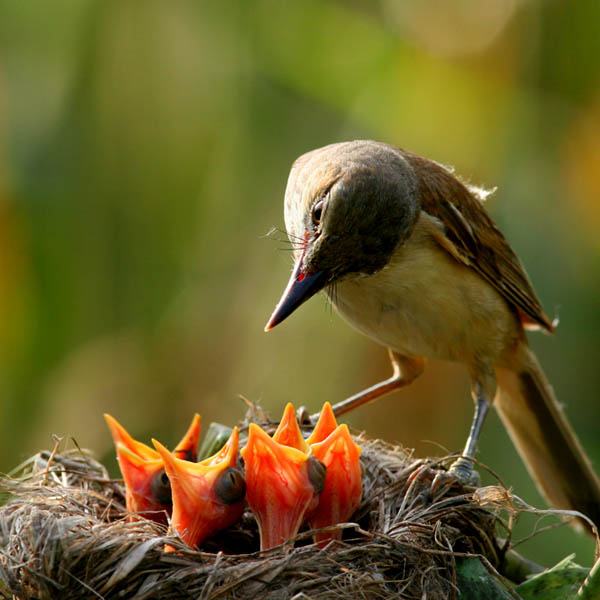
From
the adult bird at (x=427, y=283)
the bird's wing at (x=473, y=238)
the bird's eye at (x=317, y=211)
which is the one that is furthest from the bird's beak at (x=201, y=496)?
the bird's wing at (x=473, y=238)

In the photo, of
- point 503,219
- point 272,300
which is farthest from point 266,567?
point 503,219

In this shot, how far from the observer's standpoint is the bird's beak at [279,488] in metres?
3.23

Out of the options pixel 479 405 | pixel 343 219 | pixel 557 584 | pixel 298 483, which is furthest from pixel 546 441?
pixel 298 483

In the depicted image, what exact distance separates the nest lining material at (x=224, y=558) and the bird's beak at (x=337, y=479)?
106 millimetres

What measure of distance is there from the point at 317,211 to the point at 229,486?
43.8 inches

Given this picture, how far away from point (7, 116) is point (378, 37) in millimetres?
2556

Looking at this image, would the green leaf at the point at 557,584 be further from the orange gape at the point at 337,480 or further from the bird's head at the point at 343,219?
the bird's head at the point at 343,219

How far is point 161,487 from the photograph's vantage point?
3.54 metres

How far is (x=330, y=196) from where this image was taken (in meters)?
3.67

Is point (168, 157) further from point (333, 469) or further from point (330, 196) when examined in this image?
point (333, 469)

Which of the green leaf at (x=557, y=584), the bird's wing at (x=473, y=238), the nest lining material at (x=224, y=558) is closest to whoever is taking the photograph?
the nest lining material at (x=224, y=558)

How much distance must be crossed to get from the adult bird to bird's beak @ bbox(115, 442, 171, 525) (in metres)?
0.71

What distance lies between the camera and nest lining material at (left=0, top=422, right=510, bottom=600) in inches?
113

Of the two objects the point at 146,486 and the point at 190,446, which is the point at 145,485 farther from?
the point at 190,446
